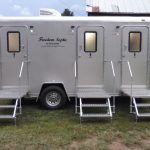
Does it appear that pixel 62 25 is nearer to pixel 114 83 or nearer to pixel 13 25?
pixel 13 25

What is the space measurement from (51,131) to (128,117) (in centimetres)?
249

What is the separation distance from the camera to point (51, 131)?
9.41 m

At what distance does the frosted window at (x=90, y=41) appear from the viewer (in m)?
11.7

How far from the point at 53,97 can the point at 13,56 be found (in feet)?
5.49

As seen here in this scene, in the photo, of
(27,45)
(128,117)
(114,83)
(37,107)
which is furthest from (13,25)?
(128,117)

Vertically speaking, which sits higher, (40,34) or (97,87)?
(40,34)

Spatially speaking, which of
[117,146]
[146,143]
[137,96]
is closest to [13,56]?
[137,96]

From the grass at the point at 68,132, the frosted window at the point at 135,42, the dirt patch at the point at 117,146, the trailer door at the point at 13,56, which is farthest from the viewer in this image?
the frosted window at the point at 135,42

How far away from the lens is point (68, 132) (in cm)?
929

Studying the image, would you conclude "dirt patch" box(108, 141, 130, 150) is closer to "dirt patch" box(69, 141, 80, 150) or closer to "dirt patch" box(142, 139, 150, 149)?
"dirt patch" box(142, 139, 150, 149)

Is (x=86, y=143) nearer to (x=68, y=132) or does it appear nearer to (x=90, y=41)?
(x=68, y=132)

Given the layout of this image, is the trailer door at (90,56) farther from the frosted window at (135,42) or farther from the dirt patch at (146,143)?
the dirt patch at (146,143)

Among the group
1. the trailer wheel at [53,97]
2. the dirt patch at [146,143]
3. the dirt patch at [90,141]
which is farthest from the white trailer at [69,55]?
the dirt patch at [146,143]

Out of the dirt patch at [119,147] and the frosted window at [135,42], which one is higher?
the frosted window at [135,42]
